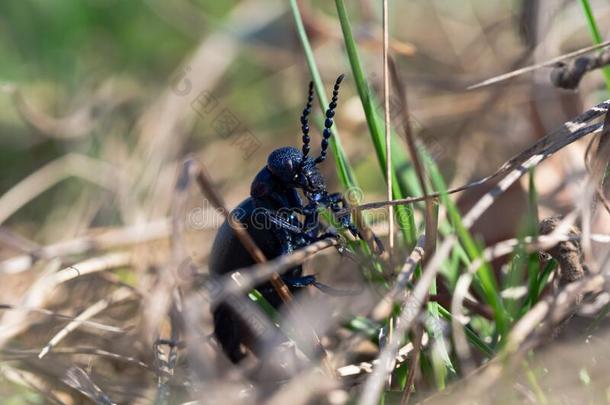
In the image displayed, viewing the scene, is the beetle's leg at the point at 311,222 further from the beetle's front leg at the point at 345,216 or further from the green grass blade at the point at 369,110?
the green grass blade at the point at 369,110

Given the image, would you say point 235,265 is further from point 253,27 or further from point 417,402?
point 253,27

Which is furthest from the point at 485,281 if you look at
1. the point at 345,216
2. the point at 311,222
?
the point at 311,222

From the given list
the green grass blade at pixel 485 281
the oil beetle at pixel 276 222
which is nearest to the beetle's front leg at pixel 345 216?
the oil beetle at pixel 276 222

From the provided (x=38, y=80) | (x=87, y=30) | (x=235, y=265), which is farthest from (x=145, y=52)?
(x=235, y=265)

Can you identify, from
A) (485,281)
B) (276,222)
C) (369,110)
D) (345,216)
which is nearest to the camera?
(485,281)

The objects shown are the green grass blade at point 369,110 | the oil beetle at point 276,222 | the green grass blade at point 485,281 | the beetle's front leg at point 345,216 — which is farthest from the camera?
the oil beetle at point 276,222

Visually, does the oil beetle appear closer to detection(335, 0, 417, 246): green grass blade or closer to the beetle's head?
the beetle's head

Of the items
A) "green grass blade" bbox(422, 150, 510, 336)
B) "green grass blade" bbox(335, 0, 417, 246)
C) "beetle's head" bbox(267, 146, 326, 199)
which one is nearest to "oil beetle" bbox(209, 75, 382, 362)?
"beetle's head" bbox(267, 146, 326, 199)

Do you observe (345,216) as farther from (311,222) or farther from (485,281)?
(485,281)
